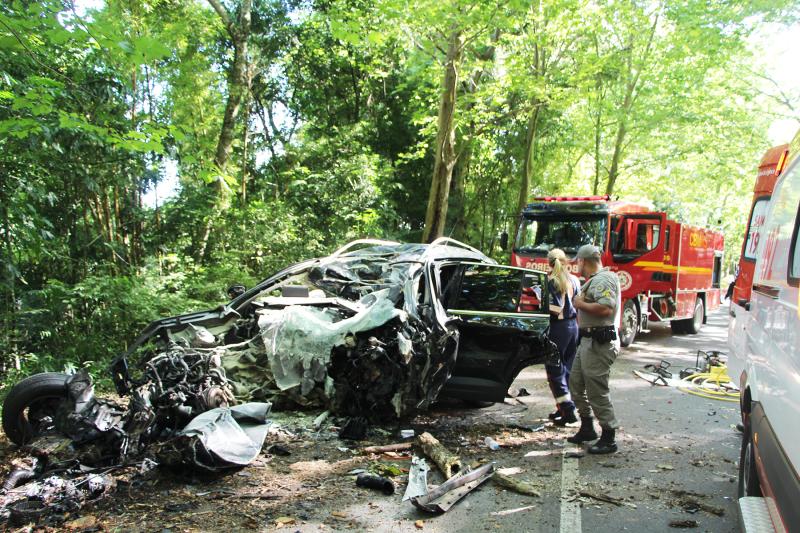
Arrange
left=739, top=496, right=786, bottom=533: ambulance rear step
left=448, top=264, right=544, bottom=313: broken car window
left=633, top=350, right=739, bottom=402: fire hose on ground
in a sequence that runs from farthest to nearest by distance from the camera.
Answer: left=633, top=350, right=739, bottom=402: fire hose on ground
left=448, top=264, right=544, bottom=313: broken car window
left=739, top=496, right=786, bottom=533: ambulance rear step

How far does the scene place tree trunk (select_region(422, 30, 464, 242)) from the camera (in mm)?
11047

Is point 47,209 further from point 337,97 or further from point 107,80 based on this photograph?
point 337,97

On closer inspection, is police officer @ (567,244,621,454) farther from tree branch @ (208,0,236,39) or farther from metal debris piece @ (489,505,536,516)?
tree branch @ (208,0,236,39)

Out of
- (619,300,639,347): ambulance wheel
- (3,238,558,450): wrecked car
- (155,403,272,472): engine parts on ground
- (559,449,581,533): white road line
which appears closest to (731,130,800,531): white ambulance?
(559,449,581,533): white road line

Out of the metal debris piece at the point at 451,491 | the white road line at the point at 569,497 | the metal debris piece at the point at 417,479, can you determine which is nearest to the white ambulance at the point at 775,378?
the white road line at the point at 569,497

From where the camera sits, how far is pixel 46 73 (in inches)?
249

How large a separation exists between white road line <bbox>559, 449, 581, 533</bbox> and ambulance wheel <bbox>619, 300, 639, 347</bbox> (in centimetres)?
633

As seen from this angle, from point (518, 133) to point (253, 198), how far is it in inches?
408

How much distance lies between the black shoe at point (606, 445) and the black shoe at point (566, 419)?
738mm

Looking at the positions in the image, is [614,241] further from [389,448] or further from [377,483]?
[377,483]

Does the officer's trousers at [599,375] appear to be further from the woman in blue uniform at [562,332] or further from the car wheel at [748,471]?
the car wheel at [748,471]

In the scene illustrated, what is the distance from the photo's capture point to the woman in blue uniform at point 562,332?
5.54 metres

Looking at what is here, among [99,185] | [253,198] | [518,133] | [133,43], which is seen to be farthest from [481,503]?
[518,133]

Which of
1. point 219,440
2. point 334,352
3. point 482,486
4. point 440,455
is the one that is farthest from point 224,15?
point 482,486
